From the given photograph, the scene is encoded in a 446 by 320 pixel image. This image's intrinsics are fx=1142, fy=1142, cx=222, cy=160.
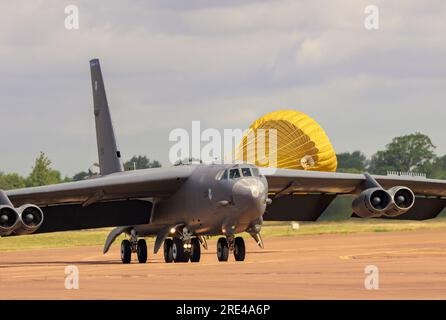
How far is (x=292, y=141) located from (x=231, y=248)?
2892cm

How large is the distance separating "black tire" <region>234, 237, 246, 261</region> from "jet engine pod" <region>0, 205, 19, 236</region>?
6907mm

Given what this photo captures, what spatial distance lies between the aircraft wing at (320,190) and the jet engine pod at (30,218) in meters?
7.86

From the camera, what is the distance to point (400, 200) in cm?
3894

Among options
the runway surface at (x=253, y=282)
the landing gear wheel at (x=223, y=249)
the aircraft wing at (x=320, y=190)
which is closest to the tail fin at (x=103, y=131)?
the aircraft wing at (x=320, y=190)

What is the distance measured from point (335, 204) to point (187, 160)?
36982 millimetres

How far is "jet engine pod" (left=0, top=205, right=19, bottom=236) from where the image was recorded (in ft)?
113

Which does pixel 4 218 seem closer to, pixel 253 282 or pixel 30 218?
pixel 30 218

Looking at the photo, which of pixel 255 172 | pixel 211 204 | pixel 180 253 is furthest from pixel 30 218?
pixel 255 172

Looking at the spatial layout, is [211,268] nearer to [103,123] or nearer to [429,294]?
[429,294]

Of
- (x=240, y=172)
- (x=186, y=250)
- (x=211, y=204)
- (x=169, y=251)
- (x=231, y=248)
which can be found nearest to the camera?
(x=240, y=172)

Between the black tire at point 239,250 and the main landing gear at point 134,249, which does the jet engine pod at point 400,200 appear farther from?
the main landing gear at point 134,249

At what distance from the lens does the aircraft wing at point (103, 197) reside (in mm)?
37500

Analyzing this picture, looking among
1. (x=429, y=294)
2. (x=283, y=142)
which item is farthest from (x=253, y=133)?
(x=429, y=294)

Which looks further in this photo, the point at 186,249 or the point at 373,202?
A: the point at 373,202
